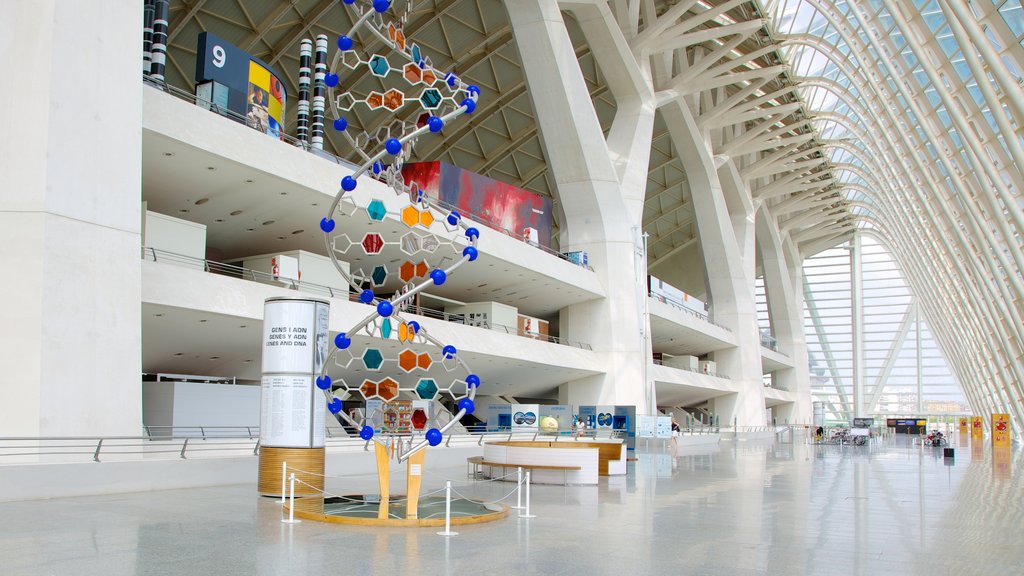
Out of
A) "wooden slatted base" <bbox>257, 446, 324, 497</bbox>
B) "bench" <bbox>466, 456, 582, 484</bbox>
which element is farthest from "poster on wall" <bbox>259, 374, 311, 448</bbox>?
"bench" <bbox>466, 456, 582, 484</bbox>

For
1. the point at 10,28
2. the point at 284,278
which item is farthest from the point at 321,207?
the point at 10,28

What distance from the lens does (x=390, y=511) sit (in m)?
11.6

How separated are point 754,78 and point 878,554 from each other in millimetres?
44931

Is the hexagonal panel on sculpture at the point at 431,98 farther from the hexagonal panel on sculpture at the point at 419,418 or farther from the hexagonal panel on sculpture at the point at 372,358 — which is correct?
the hexagonal panel on sculpture at the point at 419,418

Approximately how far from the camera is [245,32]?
41.3 metres

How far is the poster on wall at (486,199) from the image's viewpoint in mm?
35812

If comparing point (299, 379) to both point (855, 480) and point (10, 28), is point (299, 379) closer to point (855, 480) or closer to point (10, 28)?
point (10, 28)

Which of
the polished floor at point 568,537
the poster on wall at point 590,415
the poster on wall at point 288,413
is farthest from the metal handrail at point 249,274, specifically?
the polished floor at point 568,537

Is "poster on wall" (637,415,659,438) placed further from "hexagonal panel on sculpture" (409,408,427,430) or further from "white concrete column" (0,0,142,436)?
"hexagonal panel on sculpture" (409,408,427,430)

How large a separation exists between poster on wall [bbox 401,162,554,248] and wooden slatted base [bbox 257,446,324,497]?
21050mm

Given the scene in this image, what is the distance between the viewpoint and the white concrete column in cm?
1438

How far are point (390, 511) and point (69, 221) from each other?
324 inches

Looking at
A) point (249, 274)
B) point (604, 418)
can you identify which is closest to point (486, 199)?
point (604, 418)

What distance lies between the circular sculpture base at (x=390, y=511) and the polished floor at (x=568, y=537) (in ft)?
1.07
